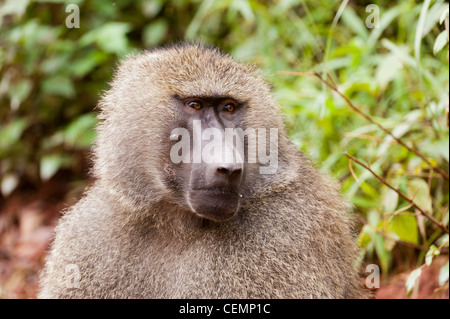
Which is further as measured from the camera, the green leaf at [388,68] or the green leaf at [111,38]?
the green leaf at [111,38]

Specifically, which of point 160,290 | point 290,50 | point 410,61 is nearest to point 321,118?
point 410,61

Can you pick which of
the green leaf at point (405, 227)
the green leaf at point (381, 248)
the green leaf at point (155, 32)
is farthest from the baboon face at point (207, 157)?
the green leaf at point (155, 32)

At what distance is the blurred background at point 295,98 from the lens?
350cm

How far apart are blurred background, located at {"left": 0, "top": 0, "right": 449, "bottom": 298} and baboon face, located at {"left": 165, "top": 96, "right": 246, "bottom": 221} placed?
3.18 ft

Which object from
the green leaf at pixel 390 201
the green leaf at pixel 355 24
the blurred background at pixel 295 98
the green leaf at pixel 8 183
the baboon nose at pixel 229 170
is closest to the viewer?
the baboon nose at pixel 229 170

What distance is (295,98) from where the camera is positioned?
4.10 m

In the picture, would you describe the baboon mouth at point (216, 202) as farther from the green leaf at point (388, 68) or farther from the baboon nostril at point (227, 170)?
the green leaf at point (388, 68)

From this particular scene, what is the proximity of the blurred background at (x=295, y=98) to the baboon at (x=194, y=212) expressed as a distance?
73 cm

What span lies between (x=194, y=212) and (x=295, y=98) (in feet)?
6.58

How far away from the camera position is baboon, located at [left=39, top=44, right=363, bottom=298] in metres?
→ 2.31

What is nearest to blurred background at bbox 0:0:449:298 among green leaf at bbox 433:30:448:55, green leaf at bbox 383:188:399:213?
green leaf at bbox 383:188:399:213

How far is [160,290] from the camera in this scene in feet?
7.83
